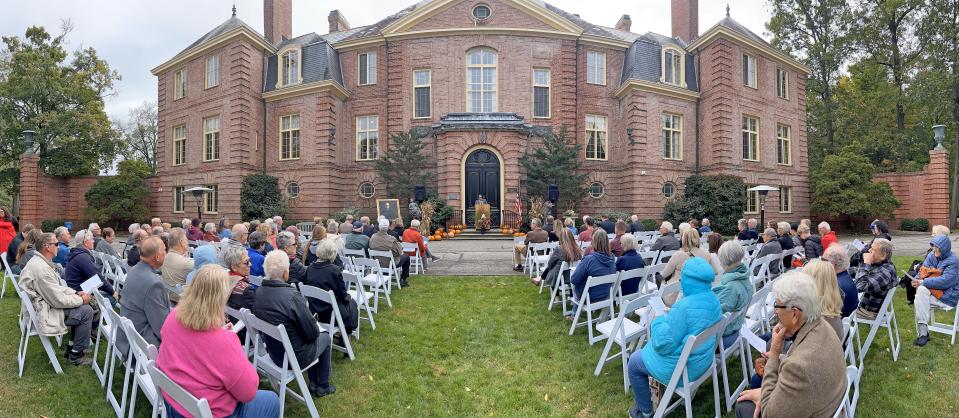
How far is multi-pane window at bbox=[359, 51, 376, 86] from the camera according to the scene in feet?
78.6

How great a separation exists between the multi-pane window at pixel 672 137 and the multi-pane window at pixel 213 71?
72.6ft

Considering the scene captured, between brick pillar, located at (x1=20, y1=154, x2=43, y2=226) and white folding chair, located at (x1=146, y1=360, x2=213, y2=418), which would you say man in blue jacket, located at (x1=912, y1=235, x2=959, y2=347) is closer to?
white folding chair, located at (x1=146, y1=360, x2=213, y2=418)

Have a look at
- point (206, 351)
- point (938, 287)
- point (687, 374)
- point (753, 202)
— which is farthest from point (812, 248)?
point (753, 202)

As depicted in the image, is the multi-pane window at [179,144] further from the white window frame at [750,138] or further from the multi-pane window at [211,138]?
the white window frame at [750,138]

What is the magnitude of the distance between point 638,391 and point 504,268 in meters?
7.65

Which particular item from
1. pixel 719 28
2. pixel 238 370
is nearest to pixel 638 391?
pixel 238 370

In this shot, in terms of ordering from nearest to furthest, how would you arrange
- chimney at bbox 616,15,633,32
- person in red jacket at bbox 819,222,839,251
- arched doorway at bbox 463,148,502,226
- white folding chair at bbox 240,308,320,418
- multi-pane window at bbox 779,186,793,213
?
white folding chair at bbox 240,308,320,418 → person in red jacket at bbox 819,222,839,251 → arched doorway at bbox 463,148,502,226 → multi-pane window at bbox 779,186,793,213 → chimney at bbox 616,15,633,32

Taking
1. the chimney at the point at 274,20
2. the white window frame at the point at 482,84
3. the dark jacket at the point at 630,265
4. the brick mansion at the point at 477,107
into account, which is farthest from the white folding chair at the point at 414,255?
the chimney at the point at 274,20

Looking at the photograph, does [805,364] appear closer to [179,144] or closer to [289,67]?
[289,67]

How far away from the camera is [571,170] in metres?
21.5

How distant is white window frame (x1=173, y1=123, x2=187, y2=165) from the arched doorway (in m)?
15.5

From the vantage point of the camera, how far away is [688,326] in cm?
333

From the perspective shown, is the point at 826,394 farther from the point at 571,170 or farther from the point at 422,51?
the point at 422,51

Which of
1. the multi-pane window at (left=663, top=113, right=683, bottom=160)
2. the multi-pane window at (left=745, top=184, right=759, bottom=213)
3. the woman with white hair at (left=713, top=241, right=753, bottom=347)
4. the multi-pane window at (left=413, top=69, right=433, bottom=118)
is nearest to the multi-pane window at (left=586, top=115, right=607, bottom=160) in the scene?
the multi-pane window at (left=663, top=113, right=683, bottom=160)
